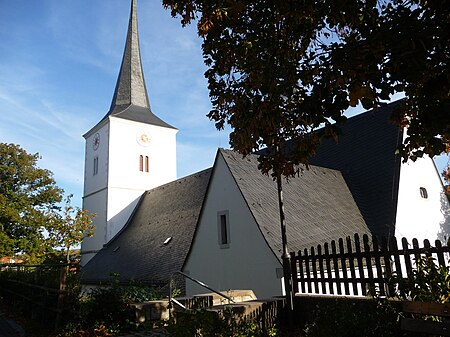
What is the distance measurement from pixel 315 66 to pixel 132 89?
1344 inches

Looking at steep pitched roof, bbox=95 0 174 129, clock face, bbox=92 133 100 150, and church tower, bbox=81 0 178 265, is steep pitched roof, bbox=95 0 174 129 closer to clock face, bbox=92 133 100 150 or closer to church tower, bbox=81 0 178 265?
church tower, bbox=81 0 178 265

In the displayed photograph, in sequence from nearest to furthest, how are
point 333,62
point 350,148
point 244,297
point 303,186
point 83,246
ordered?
point 333,62 → point 244,297 → point 303,186 → point 350,148 → point 83,246

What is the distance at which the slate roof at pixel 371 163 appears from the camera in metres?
15.3

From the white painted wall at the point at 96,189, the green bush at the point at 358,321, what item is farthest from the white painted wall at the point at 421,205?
the white painted wall at the point at 96,189

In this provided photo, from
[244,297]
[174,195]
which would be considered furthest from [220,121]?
[174,195]

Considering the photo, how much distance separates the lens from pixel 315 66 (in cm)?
418

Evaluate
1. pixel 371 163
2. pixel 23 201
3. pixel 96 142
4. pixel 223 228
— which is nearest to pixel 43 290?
pixel 223 228

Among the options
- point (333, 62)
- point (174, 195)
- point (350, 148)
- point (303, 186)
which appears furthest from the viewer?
point (174, 195)

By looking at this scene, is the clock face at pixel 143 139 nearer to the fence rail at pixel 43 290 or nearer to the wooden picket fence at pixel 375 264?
the fence rail at pixel 43 290

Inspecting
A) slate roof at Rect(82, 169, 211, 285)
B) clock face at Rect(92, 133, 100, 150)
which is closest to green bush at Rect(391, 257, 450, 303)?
slate roof at Rect(82, 169, 211, 285)

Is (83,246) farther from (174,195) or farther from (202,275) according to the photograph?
(202,275)

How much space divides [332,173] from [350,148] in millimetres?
2445

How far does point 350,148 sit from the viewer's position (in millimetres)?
19312

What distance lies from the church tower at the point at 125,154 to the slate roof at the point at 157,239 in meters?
3.30
